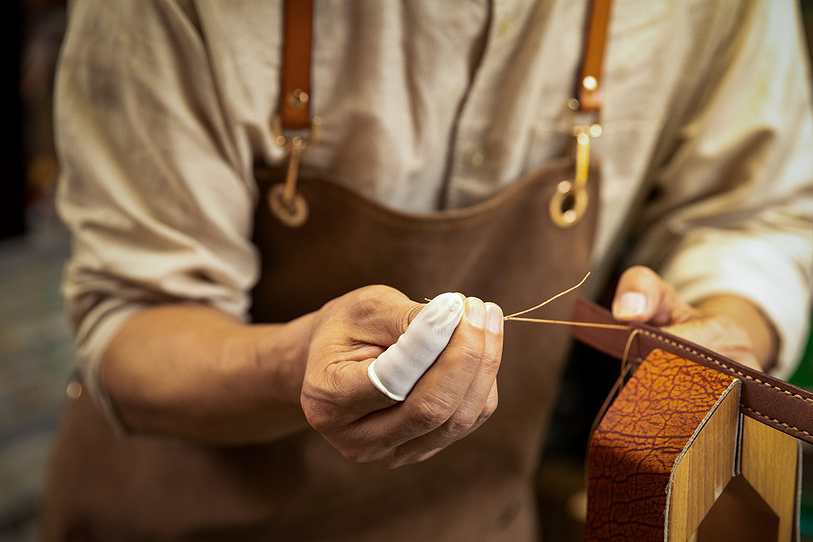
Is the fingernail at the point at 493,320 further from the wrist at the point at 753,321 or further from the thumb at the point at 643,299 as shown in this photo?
the wrist at the point at 753,321

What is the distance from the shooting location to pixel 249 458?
0.74 metres

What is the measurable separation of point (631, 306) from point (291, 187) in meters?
0.33

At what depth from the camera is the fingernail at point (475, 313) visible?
1.31ft

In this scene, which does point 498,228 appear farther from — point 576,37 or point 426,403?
point 426,403

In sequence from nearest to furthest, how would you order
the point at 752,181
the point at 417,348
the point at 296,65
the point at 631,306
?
the point at 417,348 < the point at 631,306 < the point at 296,65 < the point at 752,181

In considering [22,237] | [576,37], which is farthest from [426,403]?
[22,237]

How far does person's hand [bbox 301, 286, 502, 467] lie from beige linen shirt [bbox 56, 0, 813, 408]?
27 centimetres

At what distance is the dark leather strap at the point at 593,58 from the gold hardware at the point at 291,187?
0.28 m

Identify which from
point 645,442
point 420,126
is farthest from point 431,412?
point 420,126

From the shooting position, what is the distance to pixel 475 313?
1.32 feet

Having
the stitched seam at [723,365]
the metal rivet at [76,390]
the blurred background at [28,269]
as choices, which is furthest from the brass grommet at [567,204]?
the blurred background at [28,269]

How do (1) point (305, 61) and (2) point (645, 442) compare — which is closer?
(2) point (645, 442)

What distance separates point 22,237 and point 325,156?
1.43 m

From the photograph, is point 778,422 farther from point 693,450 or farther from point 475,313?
point 475,313
